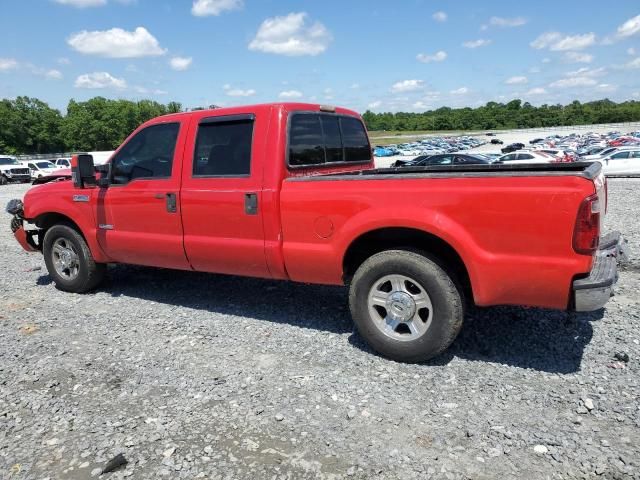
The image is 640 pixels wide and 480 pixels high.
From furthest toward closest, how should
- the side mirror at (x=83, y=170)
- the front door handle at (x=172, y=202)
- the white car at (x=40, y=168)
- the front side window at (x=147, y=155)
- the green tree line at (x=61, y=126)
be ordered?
the green tree line at (x=61, y=126) < the white car at (x=40, y=168) < the side mirror at (x=83, y=170) < the front side window at (x=147, y=155) < the front door handle at (x=172, y=202)

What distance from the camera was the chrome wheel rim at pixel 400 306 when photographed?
12.8 ft

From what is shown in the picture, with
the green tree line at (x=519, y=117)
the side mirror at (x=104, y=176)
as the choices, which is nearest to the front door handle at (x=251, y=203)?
the side mirror at (x=104, y=176)

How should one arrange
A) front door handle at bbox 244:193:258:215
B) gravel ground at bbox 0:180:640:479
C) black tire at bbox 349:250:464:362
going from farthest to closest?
front door handle at bbox 244:193:258:215 → black tire at bbox 349:250:464:362 → gravel ground at bbox 0:180:640:479

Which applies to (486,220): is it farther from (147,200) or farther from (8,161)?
(8,161)

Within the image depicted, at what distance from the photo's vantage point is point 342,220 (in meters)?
4.06

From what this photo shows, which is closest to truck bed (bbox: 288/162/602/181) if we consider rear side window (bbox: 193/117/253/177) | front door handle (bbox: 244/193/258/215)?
front door handle (bbox: 244/193/258/215)

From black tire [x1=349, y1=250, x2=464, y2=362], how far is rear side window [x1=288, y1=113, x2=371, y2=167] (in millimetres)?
1271

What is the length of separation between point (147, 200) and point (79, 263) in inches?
60.4

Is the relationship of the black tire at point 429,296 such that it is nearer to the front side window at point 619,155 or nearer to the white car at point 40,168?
the front side window at point 619,155

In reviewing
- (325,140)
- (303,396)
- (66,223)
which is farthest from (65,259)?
(303,396)

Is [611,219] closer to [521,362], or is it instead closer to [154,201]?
[521,362]

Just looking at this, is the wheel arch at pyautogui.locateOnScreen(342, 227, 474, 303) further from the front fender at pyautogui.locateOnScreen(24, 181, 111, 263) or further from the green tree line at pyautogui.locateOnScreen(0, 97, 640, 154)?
the green tree line at pyautogui.locateOnScreen(0, 97, 640, 154)

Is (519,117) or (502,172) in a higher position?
(519,117)

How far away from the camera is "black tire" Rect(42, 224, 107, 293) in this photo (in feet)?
19.2
